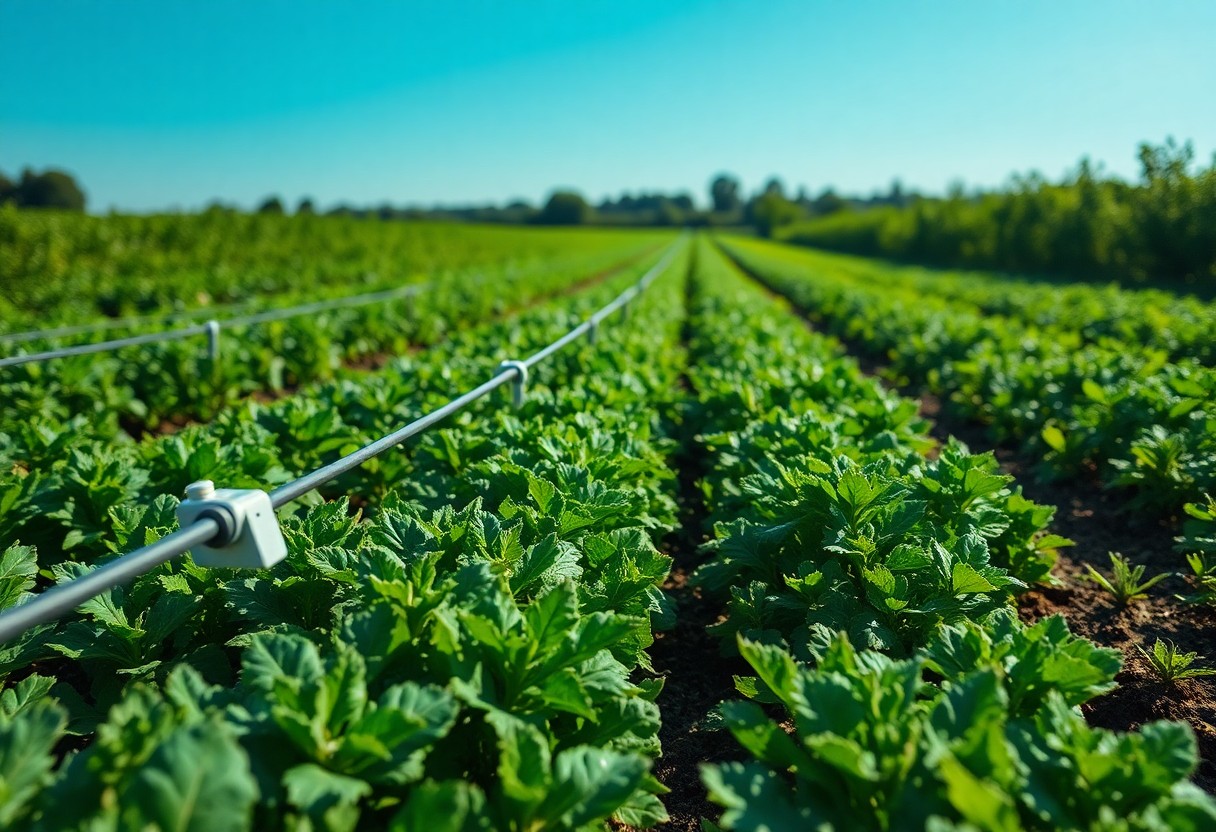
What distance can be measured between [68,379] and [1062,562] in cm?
789

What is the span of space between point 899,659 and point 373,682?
73.6 inches

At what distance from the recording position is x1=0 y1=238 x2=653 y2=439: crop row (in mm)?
5926

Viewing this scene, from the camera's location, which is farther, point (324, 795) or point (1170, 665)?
point (1170, 665)

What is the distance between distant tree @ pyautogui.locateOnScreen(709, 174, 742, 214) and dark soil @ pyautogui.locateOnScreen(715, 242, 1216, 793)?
541ft

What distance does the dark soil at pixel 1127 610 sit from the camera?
9.35 ft

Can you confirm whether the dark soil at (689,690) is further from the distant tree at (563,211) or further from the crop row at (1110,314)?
the distant tree at (563,211)

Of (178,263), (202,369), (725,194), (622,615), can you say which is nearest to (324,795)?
(622,615)

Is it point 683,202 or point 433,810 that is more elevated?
point 683,202

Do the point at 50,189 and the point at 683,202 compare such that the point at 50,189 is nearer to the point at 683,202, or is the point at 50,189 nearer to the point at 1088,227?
the point at 1088,227

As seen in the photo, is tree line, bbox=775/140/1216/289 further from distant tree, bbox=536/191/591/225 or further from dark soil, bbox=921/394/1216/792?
distant tree, bbox=536/191/591/225

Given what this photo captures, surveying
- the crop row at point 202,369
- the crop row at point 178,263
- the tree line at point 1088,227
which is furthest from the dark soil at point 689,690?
the tree line at point 1088,227

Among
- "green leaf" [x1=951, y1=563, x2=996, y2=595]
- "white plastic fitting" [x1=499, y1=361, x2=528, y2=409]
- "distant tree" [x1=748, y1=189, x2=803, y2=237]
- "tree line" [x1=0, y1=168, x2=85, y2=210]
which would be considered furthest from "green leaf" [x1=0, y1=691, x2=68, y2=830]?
"distant tree" [x1=748, y1=189, x2=803, y2=237]

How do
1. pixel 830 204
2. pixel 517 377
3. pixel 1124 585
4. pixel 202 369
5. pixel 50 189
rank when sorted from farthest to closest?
pixel 830 204 → pixel 50 189 → pixel 202 369 → pixel 517 377 → pixel 1124 585

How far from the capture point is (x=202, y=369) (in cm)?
759
